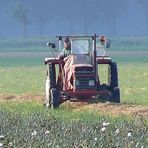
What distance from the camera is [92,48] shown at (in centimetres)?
2294

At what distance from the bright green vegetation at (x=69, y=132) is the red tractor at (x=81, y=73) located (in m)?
3.19

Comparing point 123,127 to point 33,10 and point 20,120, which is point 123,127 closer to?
point 20,120

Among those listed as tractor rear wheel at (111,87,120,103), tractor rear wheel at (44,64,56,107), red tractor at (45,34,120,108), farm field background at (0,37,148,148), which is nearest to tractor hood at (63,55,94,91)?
red tractor at (45,34,120,108)

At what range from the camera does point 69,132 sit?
1487 centimetres

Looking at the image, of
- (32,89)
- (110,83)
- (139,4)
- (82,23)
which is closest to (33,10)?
(82,23)

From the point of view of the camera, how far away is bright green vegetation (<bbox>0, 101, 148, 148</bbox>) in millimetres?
13109

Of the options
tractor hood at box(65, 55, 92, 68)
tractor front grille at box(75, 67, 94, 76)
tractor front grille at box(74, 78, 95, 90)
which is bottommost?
tractor front grille at box(74, 78, 95, 90)

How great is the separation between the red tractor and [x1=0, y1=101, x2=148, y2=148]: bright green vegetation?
3193 millimetres

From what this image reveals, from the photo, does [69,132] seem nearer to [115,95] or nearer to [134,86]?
[115,95]

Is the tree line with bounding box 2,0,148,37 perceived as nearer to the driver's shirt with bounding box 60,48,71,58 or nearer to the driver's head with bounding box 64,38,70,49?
the driver's shirt with bounding box 60,48,71,58

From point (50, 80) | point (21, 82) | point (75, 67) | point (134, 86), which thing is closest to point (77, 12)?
point (21, 82)

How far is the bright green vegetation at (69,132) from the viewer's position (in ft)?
43.0

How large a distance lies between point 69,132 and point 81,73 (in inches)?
320

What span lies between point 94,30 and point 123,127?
460 ft
